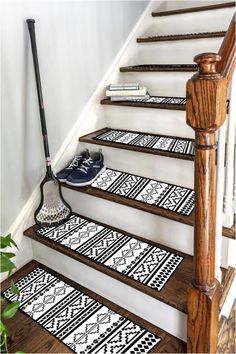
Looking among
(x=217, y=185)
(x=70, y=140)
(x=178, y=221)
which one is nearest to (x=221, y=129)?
(x=217, y=185)

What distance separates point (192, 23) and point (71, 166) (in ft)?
4.39

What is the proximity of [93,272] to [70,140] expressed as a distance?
0.86m

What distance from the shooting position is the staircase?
1.41 meters

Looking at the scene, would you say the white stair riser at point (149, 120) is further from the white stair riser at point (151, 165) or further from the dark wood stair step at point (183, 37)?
the dark wood stair step at point (183, 37)

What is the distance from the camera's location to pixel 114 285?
5.00 feet

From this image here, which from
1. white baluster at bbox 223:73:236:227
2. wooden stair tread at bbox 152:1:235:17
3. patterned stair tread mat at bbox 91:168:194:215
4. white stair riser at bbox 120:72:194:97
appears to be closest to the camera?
white baluster at bbox 223:73:236:227

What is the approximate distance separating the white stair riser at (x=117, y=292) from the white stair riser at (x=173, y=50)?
149cm

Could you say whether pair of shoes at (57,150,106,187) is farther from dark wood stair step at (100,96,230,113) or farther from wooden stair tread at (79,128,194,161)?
dark wood stair step at (100,96,230,113)

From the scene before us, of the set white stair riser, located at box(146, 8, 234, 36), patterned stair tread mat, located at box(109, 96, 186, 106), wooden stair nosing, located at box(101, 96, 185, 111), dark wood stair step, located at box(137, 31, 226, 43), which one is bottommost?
wooden stair nosing, located at box(101, 96, 185, 111)

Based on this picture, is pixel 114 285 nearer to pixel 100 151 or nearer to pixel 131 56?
pixel 100 151

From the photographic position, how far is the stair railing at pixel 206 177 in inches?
38.2

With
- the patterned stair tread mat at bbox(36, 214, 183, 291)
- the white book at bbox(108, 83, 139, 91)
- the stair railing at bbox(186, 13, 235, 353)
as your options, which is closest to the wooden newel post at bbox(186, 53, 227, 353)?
the stair railing at bbox(186, 13, 235, 353)

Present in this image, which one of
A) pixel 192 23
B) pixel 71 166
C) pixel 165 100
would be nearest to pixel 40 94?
pixel 71 166

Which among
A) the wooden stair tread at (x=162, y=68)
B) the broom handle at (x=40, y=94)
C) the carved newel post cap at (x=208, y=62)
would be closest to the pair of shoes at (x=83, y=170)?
the broom handle at (x=40, y=94)
